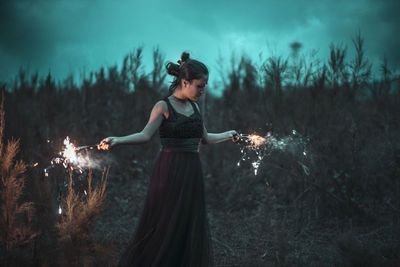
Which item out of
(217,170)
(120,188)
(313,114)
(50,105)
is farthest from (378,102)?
(50,105)

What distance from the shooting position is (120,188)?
685cm

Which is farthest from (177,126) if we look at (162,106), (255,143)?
(255,143)

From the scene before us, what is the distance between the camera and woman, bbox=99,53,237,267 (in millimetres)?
2633

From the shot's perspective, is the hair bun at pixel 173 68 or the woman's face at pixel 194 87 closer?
the woman's face at pixel 194 87

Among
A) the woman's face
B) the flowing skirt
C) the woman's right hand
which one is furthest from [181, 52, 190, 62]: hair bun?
the woman's right hand

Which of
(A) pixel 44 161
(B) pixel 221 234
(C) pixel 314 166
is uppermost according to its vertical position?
(A) pixel 44 161

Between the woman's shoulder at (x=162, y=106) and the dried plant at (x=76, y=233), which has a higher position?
the woman's shoulder at (x=162, y=106)

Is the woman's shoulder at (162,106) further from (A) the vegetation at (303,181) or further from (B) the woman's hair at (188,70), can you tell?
(A) the vegetation at (303,181)

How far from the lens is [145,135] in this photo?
257cm

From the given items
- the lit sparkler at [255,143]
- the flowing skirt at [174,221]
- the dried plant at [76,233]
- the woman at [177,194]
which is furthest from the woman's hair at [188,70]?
the dried plant at [76,233]

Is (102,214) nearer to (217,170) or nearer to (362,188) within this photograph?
(217,170)

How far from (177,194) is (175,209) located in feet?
0.43

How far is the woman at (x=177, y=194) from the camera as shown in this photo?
8.64 feet

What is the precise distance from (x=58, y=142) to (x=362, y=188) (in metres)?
5.26
